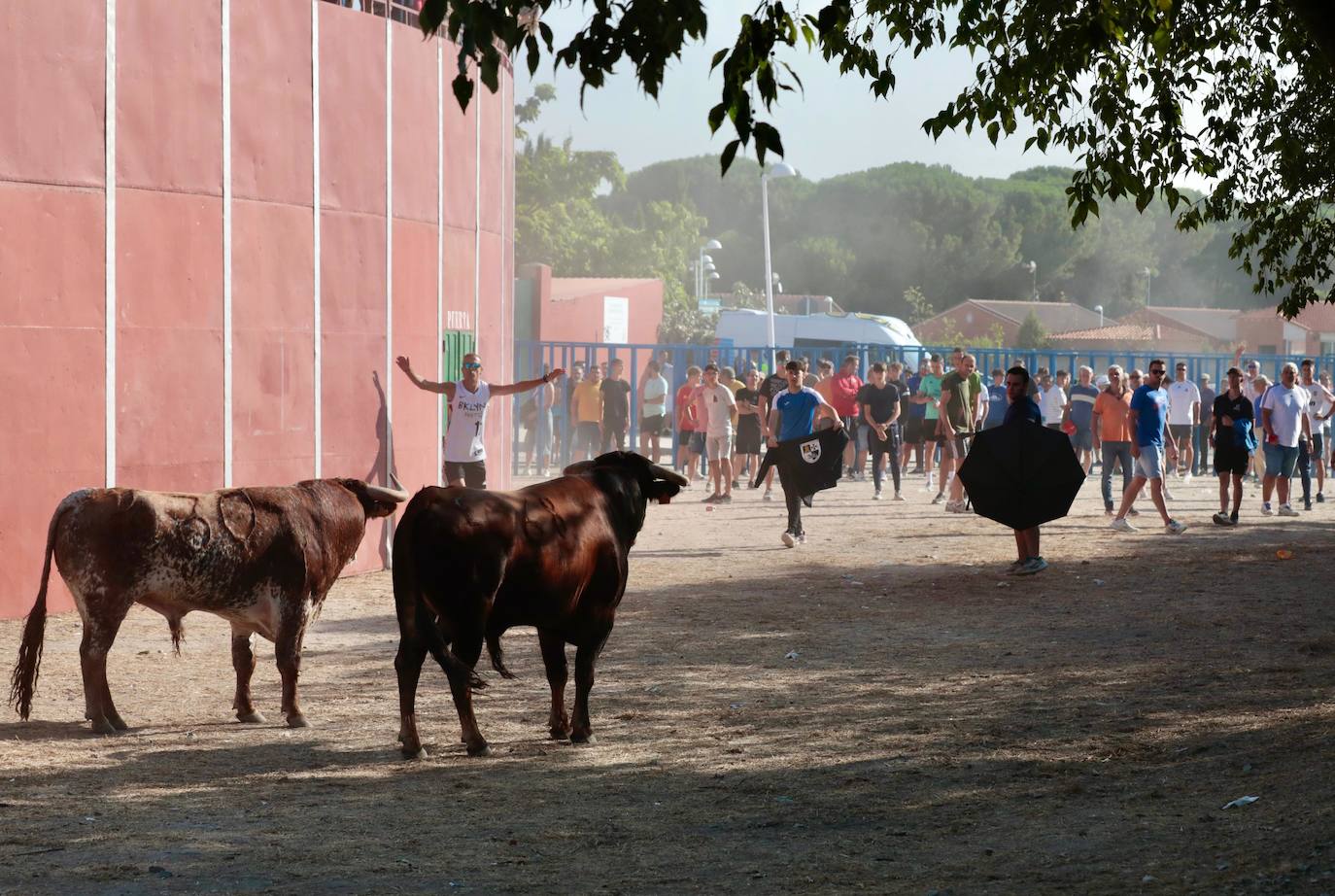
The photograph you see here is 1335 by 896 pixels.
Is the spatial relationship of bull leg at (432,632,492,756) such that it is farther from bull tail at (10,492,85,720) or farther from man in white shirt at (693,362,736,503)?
man in white shirt at (693,362,736,503)

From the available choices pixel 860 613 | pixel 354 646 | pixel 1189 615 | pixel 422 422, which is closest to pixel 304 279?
pixel 422 422

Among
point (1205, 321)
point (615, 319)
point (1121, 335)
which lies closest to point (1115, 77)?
point (615, 319)

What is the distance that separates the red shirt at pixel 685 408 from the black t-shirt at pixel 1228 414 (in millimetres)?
7754

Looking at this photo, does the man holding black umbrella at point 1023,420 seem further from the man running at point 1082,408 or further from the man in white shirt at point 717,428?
the man running at point 1082,408

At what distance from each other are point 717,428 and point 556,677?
13871 millimetres

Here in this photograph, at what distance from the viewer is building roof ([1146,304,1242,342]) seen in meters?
83.9

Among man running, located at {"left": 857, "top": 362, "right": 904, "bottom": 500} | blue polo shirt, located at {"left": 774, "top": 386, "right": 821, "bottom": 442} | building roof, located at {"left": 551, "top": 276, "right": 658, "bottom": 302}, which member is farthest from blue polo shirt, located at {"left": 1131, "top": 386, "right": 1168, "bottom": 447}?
building roof, located at {"left": 551, "top": 276, "right": 658, "bottom": 302}

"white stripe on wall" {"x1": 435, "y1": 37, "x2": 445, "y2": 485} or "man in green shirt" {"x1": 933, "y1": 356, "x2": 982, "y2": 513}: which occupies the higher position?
"white stripe on wall" {"x1": 435, "y1": 37, "x2": 445, "y2": 485}

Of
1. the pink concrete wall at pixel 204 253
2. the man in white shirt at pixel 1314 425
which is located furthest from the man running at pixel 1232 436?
the pink concrete wall at pixel 204 253

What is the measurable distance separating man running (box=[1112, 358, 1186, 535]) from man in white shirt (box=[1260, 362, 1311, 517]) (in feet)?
6.86

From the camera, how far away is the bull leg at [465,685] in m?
7.44

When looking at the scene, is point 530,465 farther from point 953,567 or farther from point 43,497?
point 43,497

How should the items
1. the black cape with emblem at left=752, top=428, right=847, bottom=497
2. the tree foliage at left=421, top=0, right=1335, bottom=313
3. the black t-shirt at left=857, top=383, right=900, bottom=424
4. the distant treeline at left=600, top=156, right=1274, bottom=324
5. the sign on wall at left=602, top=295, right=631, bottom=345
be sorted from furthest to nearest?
the distant treeline at left=600, top=156, right=1274, bottom=324 → the sign on wall at left=602, top=295, right=631, bottom=345 → the black t-shirt at left=857, top=383, right=900, bottom=424 → the black cape with emblem at left=752, top=428, right=847, bottom=497 → the tree foliage at left=421, top=0, right=1335, bottom=313

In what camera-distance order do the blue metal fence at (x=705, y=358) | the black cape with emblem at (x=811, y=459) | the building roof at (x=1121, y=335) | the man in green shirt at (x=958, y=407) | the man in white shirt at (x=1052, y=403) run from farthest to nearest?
the building roof at (x=1121, y=335), the blue metal fence at (x=705, y=358), the man in white shirt at (x=1052, y=403), the man in green shirt at (x=958, y=407), the black cape with emblem at (x=811, y=459)
